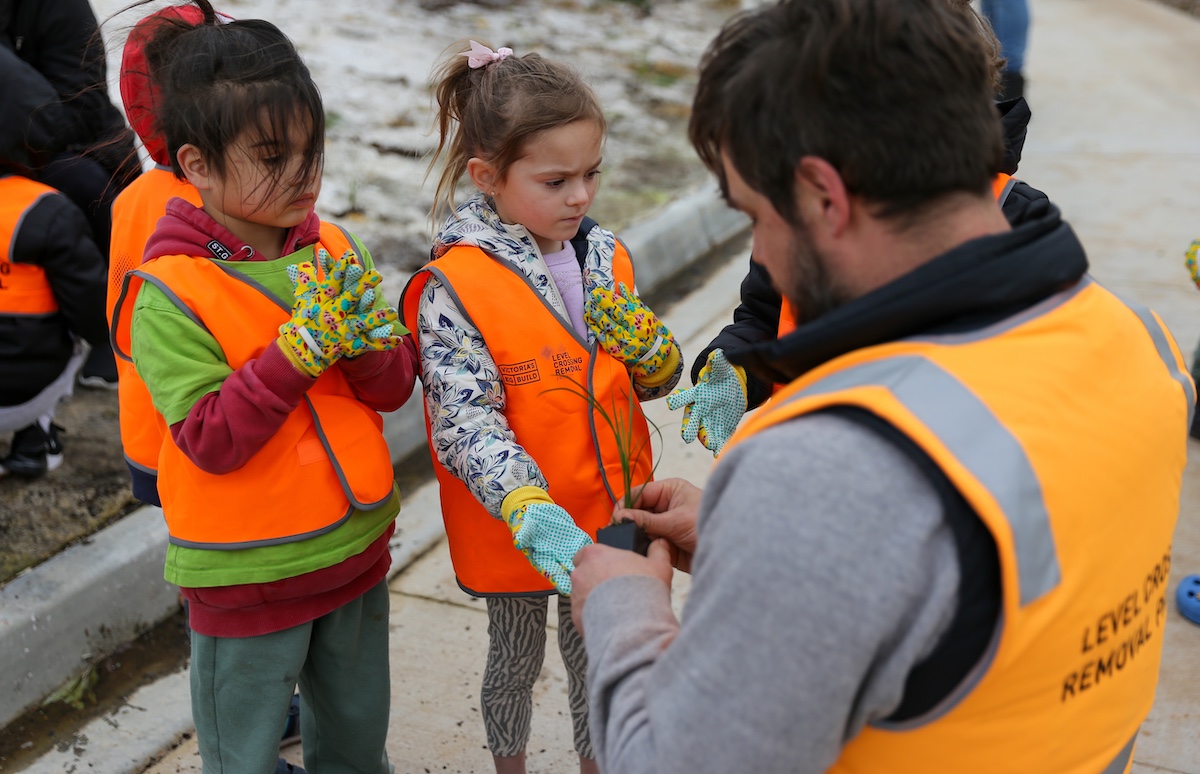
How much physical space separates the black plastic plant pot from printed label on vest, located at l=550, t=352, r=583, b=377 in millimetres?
543

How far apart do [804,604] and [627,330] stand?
1298 millimetres

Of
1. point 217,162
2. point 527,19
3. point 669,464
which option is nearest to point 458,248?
point 217,162

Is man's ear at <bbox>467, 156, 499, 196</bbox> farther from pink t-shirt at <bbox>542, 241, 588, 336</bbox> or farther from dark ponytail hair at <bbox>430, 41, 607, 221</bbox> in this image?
pink t-shirt at <bbox>542, 241, 588, 336</bbox>

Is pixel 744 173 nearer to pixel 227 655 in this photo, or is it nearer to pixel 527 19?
pixel 227 655

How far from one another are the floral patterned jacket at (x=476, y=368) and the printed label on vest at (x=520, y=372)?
0.02 meters

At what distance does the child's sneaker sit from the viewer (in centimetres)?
376

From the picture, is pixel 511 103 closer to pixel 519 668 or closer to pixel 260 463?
pixel 260 463

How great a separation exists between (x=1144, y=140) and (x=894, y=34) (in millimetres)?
9033

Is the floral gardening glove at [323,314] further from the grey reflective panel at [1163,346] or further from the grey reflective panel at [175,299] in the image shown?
the grey reflective panel at [1163,346]

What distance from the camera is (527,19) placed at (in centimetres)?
973

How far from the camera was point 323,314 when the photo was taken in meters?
1.99

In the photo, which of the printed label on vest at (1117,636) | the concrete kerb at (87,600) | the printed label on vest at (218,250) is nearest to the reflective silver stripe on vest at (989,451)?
the printed label on vest at (1117,636)

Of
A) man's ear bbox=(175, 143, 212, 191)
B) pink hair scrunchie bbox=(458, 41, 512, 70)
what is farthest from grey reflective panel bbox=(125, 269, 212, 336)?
pink hair scrunchie bbox=(458, 41, 512, 70)

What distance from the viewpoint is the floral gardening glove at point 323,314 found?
197 centimetres
